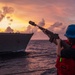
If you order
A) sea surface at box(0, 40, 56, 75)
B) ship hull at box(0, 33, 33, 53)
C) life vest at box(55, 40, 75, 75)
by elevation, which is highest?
A: life vest at box(55, 40, 75, 75)

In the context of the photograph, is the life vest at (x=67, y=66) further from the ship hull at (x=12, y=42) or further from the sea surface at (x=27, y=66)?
the ship hull at (x=12, y=42)

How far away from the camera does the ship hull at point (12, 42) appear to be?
6875 cm

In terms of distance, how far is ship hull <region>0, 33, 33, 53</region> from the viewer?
2707 inches

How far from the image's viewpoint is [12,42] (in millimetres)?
71188

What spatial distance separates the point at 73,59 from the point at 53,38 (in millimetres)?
747

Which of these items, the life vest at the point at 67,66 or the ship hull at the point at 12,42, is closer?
the life vest at the point at 67,66

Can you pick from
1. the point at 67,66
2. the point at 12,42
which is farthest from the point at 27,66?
the point at 67,66

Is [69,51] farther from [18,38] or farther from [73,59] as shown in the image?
[18,38]

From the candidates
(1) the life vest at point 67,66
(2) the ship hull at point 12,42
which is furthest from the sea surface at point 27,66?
(1) the life vest at point 67,66

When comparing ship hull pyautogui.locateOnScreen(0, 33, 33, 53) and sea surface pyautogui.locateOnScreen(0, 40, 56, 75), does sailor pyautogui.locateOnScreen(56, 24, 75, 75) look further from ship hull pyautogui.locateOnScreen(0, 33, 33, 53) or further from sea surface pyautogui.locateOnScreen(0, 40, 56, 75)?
ship hull pyautogui.locateOnScreen(0, 33, 33, 53)

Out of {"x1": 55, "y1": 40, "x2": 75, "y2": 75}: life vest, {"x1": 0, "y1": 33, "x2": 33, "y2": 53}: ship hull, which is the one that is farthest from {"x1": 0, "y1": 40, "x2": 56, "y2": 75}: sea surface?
{"x1": 55, "y1": 40, "x2": 75, "y2": 75}: life vest

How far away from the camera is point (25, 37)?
254 ft

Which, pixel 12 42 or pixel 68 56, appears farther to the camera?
pixel 12 42

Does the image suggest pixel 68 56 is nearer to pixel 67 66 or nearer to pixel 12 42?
pixel 67 66
